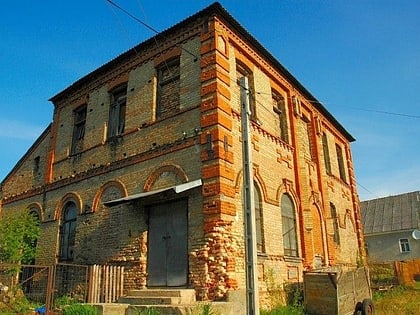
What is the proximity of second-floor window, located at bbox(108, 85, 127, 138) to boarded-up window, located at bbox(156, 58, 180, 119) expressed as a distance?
189cm

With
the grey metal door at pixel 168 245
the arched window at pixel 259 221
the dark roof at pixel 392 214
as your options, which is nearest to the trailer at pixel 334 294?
the arched window at pixel 259 221

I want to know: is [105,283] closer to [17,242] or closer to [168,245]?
[168,245]

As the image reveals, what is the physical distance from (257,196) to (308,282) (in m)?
2.85

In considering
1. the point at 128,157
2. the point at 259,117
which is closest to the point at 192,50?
the point at 259,117

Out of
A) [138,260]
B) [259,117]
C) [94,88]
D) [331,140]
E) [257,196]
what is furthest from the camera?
[331,140]

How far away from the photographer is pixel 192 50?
11750mm

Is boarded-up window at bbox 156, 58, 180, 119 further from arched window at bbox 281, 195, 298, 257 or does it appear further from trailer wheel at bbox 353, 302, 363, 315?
trailer wheel at bbox 353, 302, 363, 315

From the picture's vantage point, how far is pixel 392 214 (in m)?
35.0

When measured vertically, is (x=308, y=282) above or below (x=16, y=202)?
below

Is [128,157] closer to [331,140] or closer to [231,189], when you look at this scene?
[231,189]

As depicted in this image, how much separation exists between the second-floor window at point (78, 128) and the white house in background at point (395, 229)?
2593 centimetres

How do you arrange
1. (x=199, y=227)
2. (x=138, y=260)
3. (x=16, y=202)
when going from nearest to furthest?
1. (x=199, y=227)
2. (x=138, y=260)
3. (x=16, y=202)

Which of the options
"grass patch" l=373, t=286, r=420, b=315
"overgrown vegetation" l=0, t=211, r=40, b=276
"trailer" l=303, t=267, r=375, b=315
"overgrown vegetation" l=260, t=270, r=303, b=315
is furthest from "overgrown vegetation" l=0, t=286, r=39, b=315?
"grass patch" l=373, t=286, r=420, b=315

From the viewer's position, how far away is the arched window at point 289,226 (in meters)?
12.4
